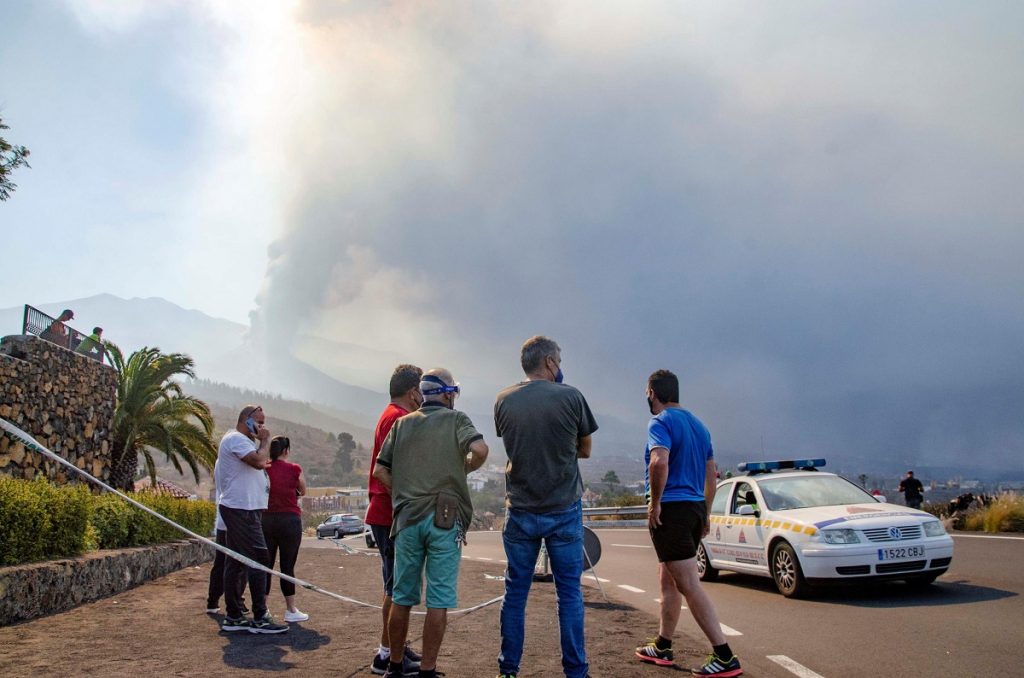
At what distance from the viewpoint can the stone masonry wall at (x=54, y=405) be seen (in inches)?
620

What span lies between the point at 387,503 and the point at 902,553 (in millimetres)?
6155

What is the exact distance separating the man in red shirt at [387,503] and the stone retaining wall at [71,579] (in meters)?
3.83

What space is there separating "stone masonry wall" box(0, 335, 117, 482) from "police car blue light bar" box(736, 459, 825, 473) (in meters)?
13.2

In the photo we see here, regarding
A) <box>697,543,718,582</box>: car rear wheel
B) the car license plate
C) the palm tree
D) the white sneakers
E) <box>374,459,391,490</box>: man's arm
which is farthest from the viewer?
the palm tree

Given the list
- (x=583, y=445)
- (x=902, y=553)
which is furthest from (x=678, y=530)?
(x=902, y=553)

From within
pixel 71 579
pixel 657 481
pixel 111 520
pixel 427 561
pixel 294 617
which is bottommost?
pixel 294 617

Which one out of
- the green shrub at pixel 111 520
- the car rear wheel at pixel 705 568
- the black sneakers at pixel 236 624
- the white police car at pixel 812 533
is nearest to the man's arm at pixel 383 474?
the black sneakers at pixel 236 624

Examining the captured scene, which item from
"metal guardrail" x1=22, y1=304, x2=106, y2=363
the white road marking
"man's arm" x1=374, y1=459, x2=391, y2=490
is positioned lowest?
the white road marking

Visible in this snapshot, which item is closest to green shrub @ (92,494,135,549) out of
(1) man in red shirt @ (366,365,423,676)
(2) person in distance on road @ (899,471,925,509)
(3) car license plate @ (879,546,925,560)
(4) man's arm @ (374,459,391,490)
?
(1) man in red shirt @ (366,365,423,676)

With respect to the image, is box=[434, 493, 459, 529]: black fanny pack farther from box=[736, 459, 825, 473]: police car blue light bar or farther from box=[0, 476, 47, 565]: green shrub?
box=[736, 459, 825, 473]: police car blue light bar

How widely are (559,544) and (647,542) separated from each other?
1725 cm

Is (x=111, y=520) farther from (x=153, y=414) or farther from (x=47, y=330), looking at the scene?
(x=153, y=414)

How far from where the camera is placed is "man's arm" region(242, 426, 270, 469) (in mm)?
7406

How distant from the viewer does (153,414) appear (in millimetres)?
24312
